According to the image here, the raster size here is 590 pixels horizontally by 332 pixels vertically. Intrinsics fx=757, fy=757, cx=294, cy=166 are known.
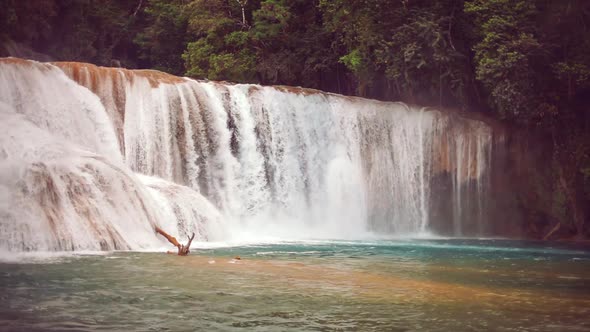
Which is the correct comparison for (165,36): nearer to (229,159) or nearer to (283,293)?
(229,159)

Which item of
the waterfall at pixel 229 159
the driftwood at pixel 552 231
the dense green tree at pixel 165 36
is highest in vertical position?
the dense green tree at pixel 165 36

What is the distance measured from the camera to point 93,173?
619 inches

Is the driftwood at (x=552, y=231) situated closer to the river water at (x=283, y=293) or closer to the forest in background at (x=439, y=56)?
the forest in background at (x=439, y=56)

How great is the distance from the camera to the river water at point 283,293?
26.4 ft

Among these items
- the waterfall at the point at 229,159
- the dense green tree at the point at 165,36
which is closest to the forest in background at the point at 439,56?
the waterfall at the point at 229,159

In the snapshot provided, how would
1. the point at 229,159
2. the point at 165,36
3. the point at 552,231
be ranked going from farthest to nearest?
the point at 165,36 → the point at 552,231 → the point at 229,159

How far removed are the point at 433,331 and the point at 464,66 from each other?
21135 mm

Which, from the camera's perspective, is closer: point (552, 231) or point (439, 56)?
point (439, 56)

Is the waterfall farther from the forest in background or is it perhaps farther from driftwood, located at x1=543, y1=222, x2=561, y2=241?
driftwood, located at x1=543, y1=222, x2=561, y2=241

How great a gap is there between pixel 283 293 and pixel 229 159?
13.9m

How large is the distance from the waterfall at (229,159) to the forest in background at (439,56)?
5.79ft

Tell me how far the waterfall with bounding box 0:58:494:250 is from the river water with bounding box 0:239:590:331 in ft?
6.70

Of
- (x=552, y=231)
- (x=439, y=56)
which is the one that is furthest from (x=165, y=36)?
(x=552, y=231)

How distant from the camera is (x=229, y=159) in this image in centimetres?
2367
